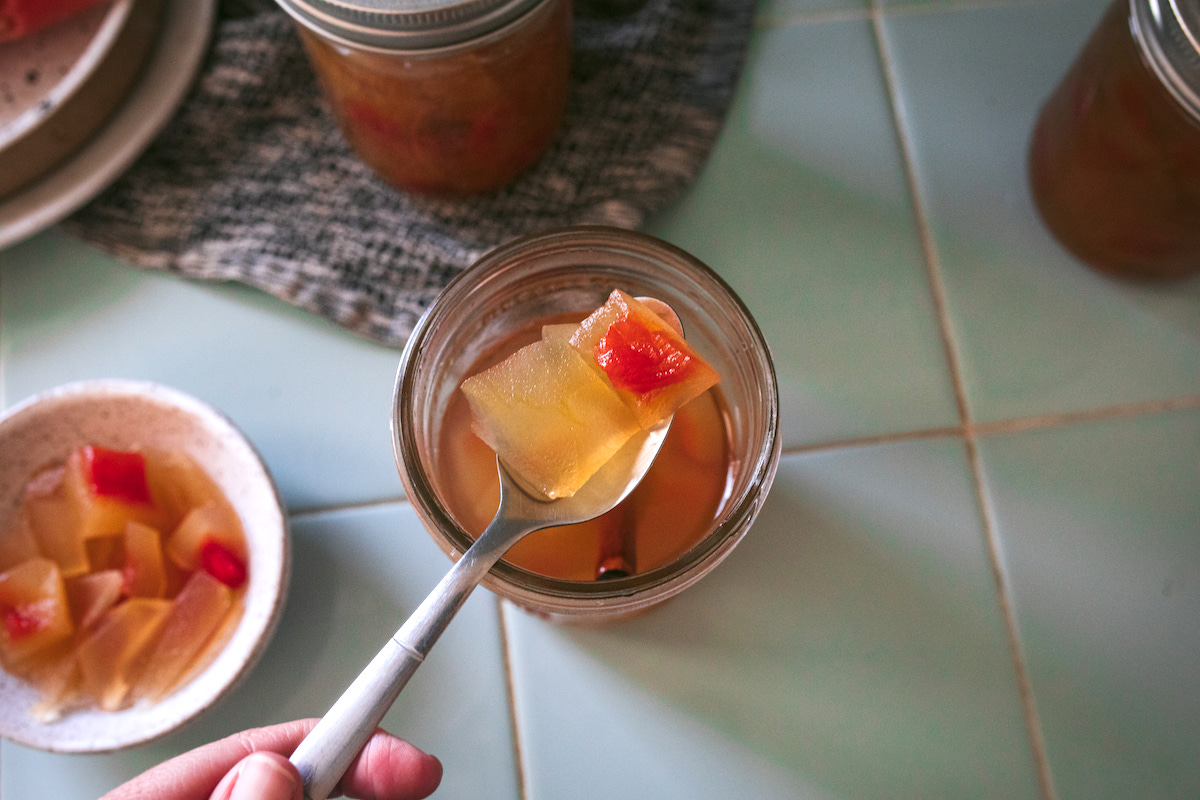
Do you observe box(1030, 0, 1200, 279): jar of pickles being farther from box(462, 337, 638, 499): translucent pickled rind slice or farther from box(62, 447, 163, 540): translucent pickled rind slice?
box(62, 447, 163, 540): translucent pickled rind slice

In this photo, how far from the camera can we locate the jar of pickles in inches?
20.3

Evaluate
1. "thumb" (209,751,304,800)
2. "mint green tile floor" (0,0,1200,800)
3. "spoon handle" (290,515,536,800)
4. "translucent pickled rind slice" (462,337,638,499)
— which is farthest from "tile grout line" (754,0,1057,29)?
"thumb" (209,751,304,800)

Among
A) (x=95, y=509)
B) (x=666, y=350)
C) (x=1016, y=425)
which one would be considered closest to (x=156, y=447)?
(x=95, y=509)

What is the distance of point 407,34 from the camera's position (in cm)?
50

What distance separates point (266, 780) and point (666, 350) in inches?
10.3

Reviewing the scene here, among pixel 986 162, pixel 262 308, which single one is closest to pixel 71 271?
pixel 262 308

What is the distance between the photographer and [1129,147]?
0.57 meters

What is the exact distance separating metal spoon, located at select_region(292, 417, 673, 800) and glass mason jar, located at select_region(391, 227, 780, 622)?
1 cm

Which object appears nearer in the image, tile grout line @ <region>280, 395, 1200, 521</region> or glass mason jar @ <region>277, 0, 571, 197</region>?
glass mason jar @ <region>277, 0, 571, 197</region>

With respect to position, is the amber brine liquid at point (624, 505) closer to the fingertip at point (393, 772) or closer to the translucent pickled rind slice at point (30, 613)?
the fingertip at point (393, 772)

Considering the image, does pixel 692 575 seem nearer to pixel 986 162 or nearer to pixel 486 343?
pixel 486 343

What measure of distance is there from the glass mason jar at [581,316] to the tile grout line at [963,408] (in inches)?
8.5

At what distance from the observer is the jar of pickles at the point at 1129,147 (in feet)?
1.69

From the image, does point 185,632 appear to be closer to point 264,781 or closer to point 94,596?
point 94,596
